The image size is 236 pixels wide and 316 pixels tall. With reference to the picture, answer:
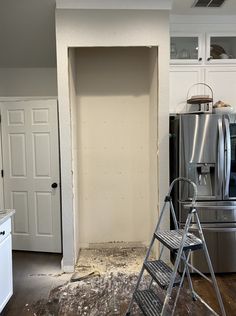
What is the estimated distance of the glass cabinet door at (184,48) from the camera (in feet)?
10.7

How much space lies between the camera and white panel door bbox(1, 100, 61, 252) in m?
3.53

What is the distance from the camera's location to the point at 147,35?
116 inches

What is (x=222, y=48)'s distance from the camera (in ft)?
10.9

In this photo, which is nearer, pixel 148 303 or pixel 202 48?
pixel 148 303

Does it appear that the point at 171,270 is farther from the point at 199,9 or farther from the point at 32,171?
the point at 199,9

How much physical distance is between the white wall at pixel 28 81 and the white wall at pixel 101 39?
850 mm

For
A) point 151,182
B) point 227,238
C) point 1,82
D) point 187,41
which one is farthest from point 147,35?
point 227,238

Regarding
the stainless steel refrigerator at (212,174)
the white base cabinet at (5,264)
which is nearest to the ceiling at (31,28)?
the stainless steel refrigerator at (212,174)

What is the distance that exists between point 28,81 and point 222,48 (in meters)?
2.48

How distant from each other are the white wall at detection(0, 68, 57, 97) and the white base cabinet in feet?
6.52

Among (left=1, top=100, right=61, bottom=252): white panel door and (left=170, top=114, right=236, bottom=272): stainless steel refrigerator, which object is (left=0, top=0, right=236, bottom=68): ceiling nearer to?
(left=1, top=100, right=61, bottom=252): white panel door

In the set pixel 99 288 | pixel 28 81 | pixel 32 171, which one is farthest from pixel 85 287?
pixel 28 81

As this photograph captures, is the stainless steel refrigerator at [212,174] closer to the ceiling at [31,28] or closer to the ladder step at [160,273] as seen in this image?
the ladder step at [160,273]

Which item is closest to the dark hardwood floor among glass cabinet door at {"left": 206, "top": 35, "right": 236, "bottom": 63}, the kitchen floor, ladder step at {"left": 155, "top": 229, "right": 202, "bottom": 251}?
the kitchen floor
